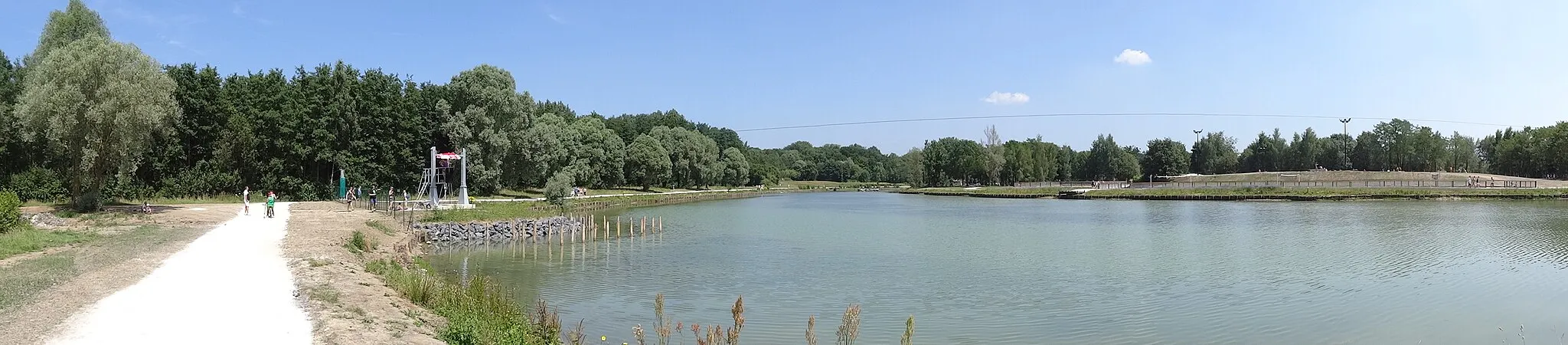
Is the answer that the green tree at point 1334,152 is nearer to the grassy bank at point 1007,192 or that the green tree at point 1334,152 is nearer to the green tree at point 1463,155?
the green tree at point 1463,155

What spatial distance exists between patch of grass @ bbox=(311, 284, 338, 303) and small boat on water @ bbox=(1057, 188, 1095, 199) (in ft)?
250

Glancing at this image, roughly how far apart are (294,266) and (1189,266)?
21.5 meters

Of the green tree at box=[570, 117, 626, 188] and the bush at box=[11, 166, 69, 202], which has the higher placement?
the green tree at box=[570, 117, 626, 188]

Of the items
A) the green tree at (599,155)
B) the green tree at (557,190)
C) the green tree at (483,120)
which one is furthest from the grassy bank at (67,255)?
the green tree at (599,155)

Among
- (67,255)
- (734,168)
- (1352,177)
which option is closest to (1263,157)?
(1352,177)

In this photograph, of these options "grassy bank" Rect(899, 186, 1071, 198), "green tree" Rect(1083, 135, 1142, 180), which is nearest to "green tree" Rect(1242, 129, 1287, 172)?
"green tree" Rect(1083, 135, 1142, 180)

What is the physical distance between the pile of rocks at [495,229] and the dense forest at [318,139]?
7.56 m

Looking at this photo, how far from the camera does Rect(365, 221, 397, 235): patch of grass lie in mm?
26359

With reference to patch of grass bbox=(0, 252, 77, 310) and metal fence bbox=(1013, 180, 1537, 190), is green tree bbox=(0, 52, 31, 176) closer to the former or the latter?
patch of grass bbox=(0, 252, 77, 310)

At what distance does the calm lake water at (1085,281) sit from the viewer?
13.8m

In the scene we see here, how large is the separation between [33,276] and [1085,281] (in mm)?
20250

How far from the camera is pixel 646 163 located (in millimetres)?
82312

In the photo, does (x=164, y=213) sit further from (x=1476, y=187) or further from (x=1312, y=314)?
(x=1476, y=187)

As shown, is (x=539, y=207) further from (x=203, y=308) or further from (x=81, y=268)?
(x=203, y=308)
